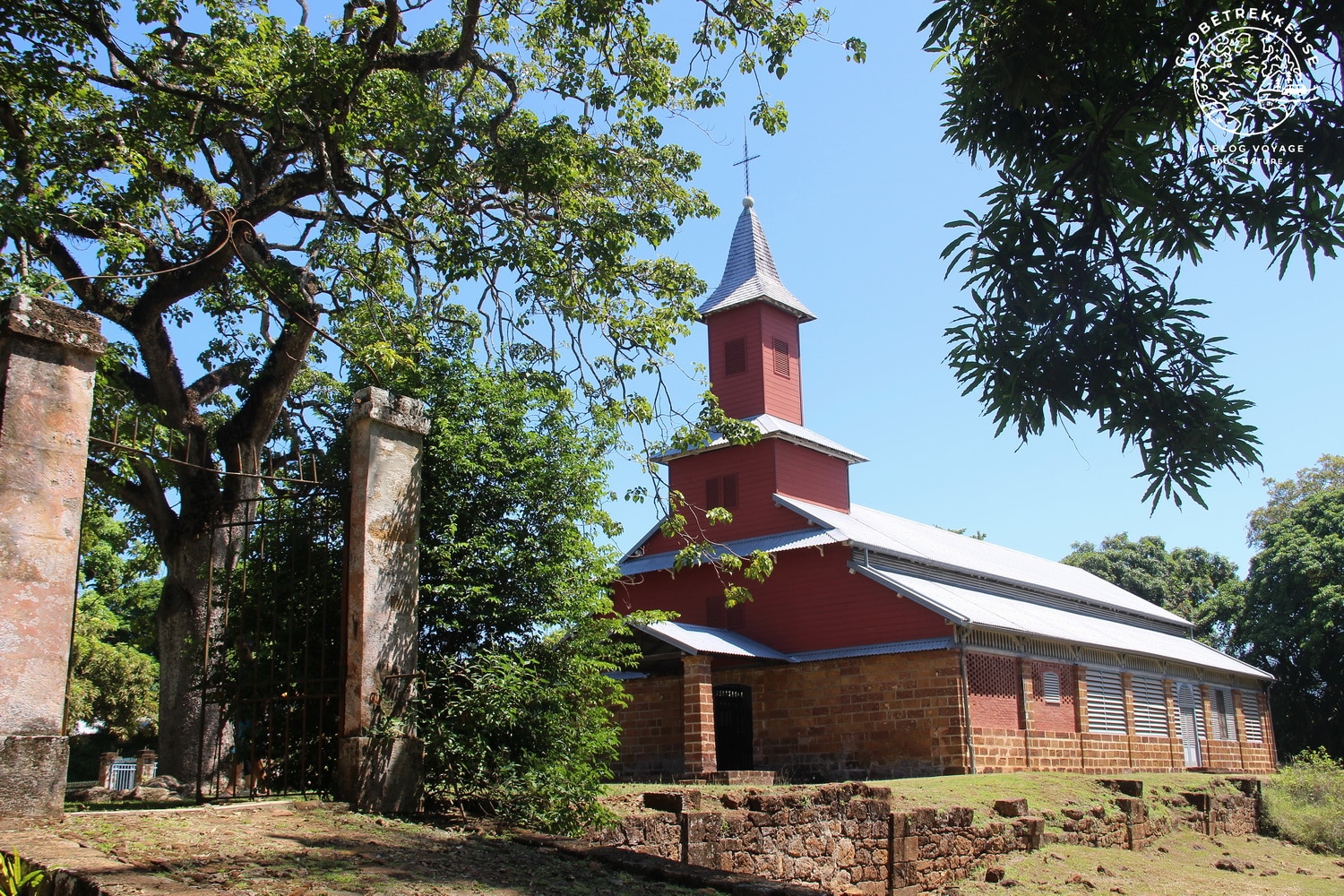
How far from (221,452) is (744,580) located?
14455mm

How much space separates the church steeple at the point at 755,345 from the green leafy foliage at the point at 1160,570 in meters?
30.0

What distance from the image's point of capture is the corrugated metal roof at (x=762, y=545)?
79.5 feet

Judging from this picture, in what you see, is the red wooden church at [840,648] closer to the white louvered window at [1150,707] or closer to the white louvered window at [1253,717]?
the white louvered window at [1150,707]

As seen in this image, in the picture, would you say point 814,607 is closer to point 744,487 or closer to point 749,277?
point 744,487

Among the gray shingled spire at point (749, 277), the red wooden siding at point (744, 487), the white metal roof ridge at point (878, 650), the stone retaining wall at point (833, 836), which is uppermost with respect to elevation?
the gray shingled spire at point (749, 277)

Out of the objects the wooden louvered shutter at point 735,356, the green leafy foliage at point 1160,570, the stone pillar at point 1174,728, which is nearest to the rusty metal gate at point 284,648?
the wooden louvered shutter at point 735,356

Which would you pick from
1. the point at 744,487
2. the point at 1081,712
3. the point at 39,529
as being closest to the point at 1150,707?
the point at 1081,712

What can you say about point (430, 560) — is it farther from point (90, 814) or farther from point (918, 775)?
point (918, 775)

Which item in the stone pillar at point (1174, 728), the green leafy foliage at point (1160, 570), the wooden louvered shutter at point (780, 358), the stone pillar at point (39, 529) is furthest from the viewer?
the green leafy foliage at point (1160, 570)

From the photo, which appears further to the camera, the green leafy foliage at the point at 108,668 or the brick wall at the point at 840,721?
the green leafy foliage at the point at 108,668

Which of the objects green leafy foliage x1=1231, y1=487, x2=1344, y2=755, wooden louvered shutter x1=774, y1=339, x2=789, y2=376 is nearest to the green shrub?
wooden louvered shutter x1=774, y1=339, x2=789, y2=376

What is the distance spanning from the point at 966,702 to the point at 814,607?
14.7ft

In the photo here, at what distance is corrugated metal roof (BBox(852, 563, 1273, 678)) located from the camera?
22203mm

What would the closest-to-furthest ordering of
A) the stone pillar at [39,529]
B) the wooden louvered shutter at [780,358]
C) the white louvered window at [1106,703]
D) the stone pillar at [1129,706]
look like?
the stone pillar at [39,529], the white louvered window at [1106,703], the stone pillar at [1129,706], the wooden louvered shutter at [780,358]
